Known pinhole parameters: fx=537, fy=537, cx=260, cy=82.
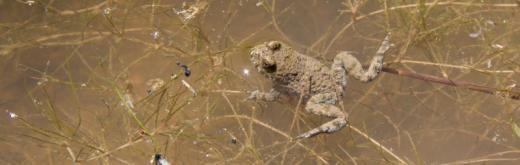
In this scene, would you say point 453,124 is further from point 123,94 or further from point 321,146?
point 123,94

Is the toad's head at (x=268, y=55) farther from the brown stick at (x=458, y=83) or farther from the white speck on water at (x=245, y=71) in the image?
the brown stick at (x=458, y=83)

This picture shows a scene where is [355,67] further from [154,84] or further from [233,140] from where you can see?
[154,84]

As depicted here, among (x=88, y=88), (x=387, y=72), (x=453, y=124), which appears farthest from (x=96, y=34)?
(x=453, y=124)

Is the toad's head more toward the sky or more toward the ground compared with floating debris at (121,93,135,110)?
more toward the sky

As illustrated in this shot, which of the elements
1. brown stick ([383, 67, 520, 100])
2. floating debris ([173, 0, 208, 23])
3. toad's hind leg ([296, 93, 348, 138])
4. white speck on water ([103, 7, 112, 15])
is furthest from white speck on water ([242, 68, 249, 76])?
white speck on water ([103, 7, 112, 15])

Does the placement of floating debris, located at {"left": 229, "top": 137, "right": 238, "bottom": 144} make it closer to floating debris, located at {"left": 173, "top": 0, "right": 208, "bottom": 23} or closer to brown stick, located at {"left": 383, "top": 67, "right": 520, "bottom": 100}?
floating debris, located at {"left": 173, "top": 0, "right": 208, "bottom": 23}
